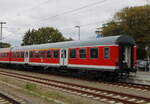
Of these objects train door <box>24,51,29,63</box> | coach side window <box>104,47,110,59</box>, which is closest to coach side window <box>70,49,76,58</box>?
coach side window <box>104,47,110,59</box>

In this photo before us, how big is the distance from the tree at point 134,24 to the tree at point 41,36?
3736cm

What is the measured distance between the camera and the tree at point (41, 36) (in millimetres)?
73750

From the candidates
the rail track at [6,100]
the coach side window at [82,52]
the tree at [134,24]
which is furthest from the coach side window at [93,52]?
the tree at [134,24]

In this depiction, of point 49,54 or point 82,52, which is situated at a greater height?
point 82,52

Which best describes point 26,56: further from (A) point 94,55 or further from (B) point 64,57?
(A) point 94,55

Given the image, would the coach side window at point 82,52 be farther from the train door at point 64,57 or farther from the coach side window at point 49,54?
the coach side window at point 49,54

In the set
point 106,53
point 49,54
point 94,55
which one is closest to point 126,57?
point 106,53

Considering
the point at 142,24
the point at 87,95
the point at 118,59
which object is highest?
the point at 142,24

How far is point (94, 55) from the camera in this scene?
56.3 ft

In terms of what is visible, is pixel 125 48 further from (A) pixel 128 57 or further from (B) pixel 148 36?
(B) pixel 148 36

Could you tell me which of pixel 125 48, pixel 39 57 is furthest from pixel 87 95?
pixel 39 57

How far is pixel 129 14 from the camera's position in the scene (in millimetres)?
37719

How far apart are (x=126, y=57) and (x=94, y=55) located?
89.9 inches

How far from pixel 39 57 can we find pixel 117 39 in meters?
11.4
